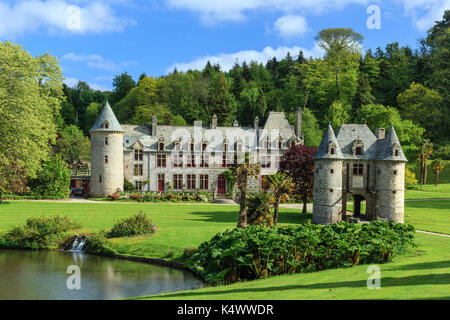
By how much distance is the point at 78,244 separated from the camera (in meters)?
32.0

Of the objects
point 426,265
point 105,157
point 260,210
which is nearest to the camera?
point 426,265

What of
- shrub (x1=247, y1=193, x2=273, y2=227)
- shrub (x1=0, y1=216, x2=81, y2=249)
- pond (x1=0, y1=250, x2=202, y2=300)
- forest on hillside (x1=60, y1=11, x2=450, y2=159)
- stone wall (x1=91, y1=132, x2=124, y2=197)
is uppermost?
forest on hillside (x1=60, y1=11, x2=450, y2=159)

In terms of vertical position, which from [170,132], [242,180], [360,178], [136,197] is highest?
[170,132]

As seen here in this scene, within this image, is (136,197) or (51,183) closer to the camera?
(51,183)

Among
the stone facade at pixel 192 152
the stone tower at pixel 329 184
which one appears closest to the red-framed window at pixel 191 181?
the stone facade at pixel 192 152

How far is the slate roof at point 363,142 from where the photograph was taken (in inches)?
1494

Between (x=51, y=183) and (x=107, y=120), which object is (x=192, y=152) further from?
(x=51, y=183)

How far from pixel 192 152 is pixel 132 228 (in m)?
27.9

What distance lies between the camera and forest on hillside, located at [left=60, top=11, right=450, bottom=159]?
72.3 metres

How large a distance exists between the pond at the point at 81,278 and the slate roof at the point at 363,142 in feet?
59.8

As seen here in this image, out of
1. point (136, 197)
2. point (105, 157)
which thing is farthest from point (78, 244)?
point (105, 157)

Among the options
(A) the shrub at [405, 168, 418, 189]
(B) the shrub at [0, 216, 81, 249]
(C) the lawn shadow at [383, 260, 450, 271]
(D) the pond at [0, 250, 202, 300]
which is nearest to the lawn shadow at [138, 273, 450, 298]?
(C) the lawn shadow at [383, 260, 450, 271]

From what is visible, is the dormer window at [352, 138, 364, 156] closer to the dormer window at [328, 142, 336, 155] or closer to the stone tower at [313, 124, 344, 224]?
the stone tower at [313, 124, 344, 224]
